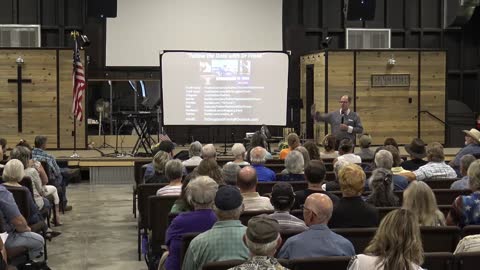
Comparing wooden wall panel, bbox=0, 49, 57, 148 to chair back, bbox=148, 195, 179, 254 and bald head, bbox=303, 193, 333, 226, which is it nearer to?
chair back, bbox=148, 195, 179, 254

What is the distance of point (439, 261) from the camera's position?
372 cm

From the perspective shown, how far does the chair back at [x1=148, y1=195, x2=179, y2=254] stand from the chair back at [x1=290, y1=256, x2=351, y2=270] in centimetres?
262

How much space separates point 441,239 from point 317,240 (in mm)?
911

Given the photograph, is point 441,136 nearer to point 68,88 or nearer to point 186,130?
point 186,130

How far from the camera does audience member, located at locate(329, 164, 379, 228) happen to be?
4918 mm

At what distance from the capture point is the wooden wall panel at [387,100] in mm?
16062

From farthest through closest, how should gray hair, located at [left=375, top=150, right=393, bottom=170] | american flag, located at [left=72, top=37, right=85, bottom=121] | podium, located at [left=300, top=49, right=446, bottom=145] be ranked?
1. podium, located at [left=300, top=49, right=446, bottom=145]
2. american flag, located at [left=72, top=37, right=85, bottom=121]
3. gray hair, located at [left=375, top=150, right=393, bottom=170]

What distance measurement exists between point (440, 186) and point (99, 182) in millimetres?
7786

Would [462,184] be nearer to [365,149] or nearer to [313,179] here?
[313,179]

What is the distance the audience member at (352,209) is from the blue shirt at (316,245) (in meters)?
0.92

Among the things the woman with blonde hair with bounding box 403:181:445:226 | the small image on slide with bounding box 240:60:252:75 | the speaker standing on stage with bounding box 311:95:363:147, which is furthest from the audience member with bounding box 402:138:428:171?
the small image on slide with bounding box 240:60:252:75

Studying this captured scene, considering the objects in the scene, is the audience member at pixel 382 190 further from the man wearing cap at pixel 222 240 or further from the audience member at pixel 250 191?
the man wearing cap at pixel 222 240

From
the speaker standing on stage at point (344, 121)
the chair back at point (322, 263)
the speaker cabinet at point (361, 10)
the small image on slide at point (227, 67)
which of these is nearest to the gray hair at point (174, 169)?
the chair back at point (322, 263)

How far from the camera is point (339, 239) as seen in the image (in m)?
3.98
